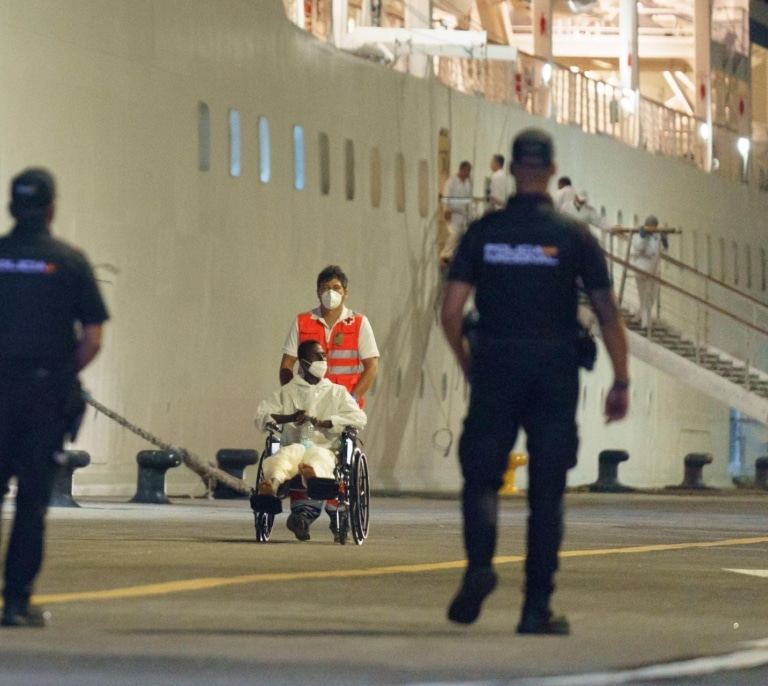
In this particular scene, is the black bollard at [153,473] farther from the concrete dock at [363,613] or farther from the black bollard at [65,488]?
the concrete dock at [363,613]

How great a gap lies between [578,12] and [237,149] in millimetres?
23157

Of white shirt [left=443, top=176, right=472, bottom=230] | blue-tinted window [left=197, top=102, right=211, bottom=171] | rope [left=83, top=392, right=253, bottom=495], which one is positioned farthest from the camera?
white shirt [left=443, top=176, right=472, bottom=230]

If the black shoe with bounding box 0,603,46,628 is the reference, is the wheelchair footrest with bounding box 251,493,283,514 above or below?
below

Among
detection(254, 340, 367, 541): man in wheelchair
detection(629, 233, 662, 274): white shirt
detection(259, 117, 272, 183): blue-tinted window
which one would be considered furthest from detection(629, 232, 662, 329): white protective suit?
detection(254, 340, 367, 541): man in wheelchair

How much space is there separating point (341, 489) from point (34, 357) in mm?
5847

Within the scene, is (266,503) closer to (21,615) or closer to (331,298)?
(331,298)

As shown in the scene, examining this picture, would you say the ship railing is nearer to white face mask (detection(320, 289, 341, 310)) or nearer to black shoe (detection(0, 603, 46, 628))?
white face mask (detection(320, 289, 341, 310))

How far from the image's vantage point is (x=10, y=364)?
25.6ft

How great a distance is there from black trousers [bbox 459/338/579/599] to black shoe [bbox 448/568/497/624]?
0.14ft

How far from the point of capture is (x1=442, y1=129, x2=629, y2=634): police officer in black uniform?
7.90 meters

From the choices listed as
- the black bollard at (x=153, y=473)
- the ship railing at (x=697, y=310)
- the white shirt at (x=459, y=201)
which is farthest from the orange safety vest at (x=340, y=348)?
the white shirt at (x=459, y=201)

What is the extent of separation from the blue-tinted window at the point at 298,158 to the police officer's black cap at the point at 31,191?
803 inches

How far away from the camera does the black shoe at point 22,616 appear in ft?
25.2

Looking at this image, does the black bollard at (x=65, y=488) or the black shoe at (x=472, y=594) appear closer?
the black shoe at (x=472, y=594)
